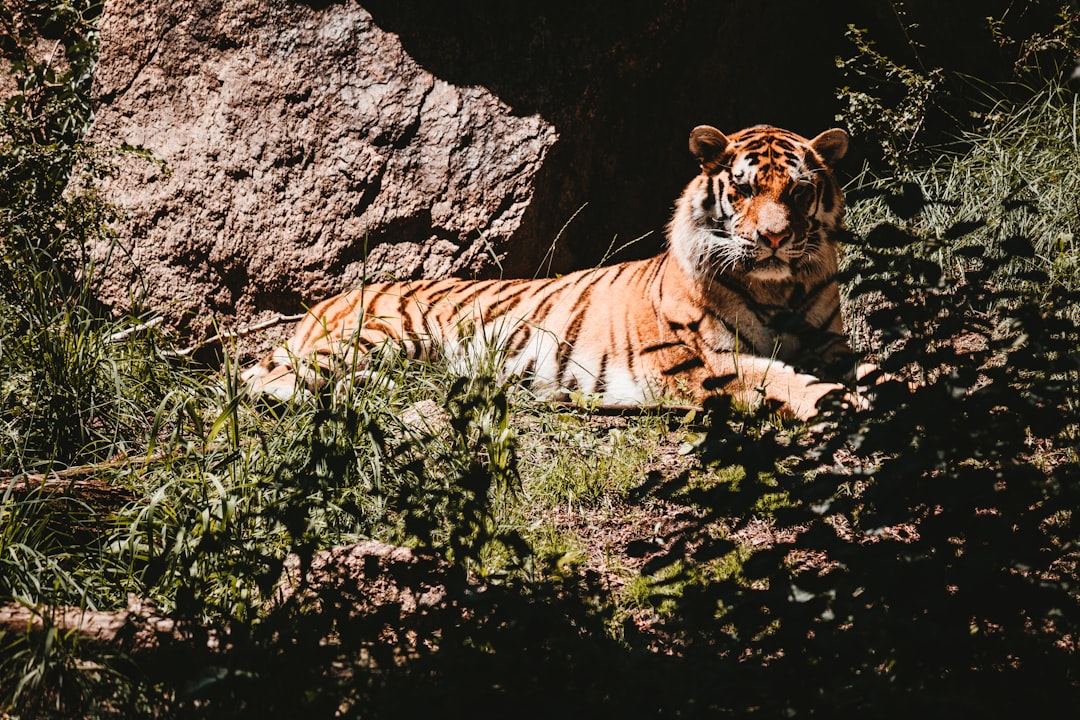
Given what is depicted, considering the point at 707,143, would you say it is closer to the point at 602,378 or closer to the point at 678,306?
the point at 678,306

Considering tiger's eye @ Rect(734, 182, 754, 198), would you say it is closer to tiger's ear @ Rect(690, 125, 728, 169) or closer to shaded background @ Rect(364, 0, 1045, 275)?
tiger's ear @ Rect(690, 125, 728, 169)

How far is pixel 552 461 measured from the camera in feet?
13.5

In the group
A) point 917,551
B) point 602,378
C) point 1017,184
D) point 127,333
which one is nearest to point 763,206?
point 602,378

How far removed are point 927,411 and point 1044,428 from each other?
0.28 m

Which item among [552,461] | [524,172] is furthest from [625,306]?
[552,461]

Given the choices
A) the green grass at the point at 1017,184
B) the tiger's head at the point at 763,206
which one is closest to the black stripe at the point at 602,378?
the tiger's head at the point at 763,206

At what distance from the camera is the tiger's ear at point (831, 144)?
457cm

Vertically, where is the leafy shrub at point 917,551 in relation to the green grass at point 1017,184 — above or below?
below

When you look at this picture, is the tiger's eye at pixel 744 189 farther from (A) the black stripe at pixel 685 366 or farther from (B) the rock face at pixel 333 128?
(A) the black stripe at pixel 685 366

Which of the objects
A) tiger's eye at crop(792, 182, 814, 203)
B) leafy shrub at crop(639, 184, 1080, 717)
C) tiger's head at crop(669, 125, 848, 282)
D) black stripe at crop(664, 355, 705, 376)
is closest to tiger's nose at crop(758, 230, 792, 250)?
tiger's head at crop(669, 125, 848, 282)

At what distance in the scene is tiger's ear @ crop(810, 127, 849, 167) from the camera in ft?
15.0

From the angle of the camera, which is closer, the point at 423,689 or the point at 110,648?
the point at 423,689

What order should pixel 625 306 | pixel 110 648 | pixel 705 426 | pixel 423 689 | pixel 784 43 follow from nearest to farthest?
pixel 423 689, pixel 705 426, pixel 110 648, pixel 625 306, pixel 784 43

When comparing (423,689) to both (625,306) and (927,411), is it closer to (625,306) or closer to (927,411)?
(927,411)
